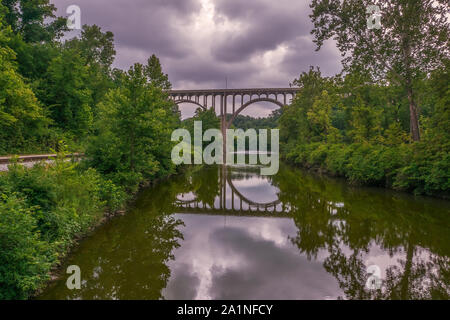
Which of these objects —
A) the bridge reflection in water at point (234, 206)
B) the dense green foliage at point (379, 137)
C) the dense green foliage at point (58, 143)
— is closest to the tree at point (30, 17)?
the dense green foliage at point (58, 143)

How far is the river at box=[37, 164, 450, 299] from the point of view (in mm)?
5238

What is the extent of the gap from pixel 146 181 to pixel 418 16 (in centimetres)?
1991

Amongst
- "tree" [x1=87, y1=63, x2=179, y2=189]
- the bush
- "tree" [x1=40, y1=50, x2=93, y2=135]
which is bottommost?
the bush

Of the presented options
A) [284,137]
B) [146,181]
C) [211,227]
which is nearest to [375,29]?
[211,227]

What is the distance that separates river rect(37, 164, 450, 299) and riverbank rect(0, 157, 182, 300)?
18.4 inches

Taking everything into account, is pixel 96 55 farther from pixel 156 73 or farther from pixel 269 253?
pixel 269 253

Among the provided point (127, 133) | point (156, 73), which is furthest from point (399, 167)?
point (156, 73)

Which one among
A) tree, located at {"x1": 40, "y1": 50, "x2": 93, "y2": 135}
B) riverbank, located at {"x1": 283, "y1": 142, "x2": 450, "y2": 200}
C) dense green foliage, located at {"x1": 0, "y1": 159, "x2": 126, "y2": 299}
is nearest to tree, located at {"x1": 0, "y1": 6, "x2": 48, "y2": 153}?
tree, located at {"x1": 40, "y1": 50, "x2": 93, "y2": 135}

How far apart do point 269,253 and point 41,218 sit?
19.2 feet

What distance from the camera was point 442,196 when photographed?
531 inches

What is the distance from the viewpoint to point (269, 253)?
7.47 meters

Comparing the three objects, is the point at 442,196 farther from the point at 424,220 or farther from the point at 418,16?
the point at 418,16

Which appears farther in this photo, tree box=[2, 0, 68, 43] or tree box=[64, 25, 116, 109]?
tree box=[64, 25, 116, 109]

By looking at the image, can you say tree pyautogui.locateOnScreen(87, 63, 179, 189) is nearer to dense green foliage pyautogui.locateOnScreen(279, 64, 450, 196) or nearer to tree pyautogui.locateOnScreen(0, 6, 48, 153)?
tree pyautogui.locateOnScreen(0, 6, 48, 153)
